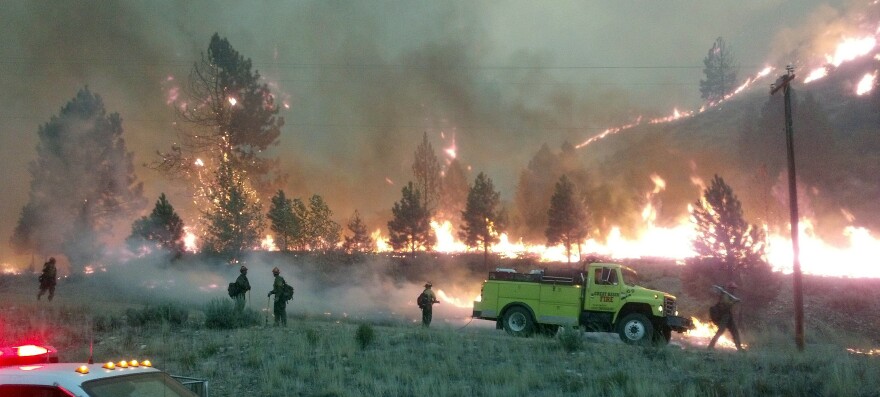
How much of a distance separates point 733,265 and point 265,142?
151 ft

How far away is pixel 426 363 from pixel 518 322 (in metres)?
7.72

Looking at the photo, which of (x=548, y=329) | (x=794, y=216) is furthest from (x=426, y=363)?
(x=794, y=216)

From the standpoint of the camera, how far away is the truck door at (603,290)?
19.8m

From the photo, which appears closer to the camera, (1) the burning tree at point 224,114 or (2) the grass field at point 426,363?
(2) the grass field at point 426,363

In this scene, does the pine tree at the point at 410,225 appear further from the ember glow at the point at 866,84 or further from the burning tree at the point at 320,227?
the ember glow at the point at 866,84

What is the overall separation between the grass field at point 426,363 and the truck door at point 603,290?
340 centimetres

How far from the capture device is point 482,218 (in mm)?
61219

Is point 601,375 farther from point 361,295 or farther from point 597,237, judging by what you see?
point 597,237

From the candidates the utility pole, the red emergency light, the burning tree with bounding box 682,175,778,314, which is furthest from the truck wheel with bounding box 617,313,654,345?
the burning tree with bounding box 682,175,778,314

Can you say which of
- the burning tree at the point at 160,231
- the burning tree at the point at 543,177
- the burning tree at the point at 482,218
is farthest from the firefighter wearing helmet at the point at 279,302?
the burning tree at the point at 543,177

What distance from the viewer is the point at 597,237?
8419 cm

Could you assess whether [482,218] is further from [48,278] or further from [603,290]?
[603,290]

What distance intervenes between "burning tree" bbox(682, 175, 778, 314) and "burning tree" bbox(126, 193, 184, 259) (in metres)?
39.4

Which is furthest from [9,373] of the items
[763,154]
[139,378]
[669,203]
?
[669,203]
